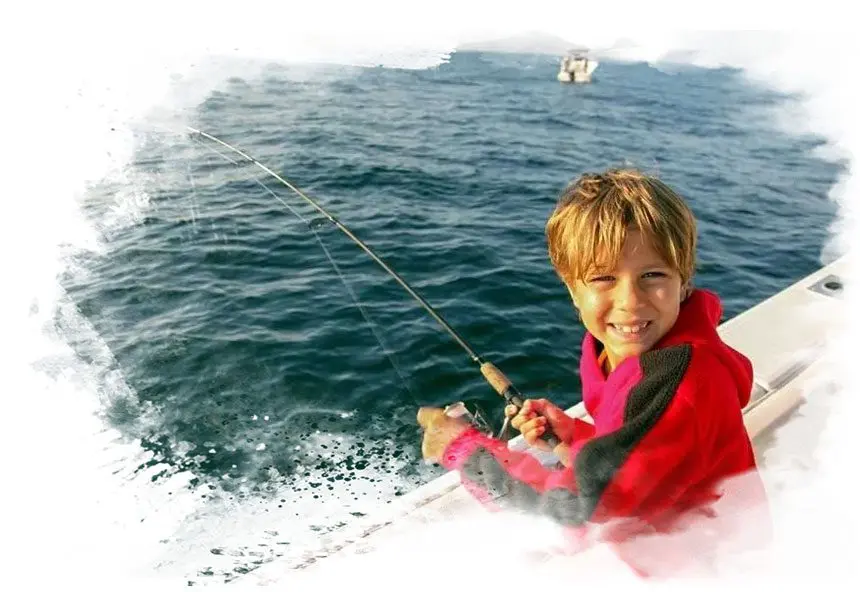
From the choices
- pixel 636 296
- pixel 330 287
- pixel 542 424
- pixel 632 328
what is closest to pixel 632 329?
pixel 632 328

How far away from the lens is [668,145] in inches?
594

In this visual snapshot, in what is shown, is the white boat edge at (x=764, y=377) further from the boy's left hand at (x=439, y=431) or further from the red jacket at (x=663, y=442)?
the red jacket at (x=663, y=442)

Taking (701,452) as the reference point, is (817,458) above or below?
below

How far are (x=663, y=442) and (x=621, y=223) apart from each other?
0.57 meters

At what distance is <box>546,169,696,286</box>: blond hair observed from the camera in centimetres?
174

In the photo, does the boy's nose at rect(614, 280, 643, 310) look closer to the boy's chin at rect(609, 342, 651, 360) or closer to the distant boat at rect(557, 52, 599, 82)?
the boy's chin at rect(609, 342, 651, 360)

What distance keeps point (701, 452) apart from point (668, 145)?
14796mm

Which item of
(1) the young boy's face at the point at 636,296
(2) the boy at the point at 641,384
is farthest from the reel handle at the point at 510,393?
(1) the young boy's face at the point at 636,296

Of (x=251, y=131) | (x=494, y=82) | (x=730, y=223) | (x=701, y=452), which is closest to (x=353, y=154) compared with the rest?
(x=251, y=131)

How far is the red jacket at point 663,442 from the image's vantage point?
1578mm

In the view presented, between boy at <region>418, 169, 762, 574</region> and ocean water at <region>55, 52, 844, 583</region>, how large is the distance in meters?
1.43

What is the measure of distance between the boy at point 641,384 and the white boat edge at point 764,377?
2.51 ft

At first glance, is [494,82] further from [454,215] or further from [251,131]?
[454,215]

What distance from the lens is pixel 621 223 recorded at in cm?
175
